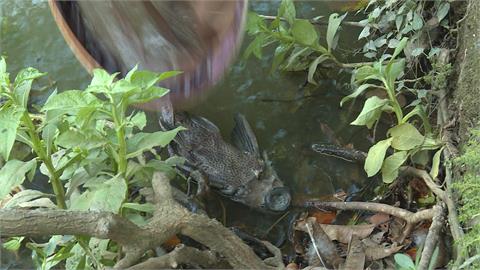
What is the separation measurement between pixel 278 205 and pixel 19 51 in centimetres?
175

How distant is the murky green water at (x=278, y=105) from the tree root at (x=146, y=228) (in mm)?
505

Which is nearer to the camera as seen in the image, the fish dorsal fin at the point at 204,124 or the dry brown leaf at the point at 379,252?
the dry brown leaf at the point at 379,252

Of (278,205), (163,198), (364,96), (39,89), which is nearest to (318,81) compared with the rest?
(364,96)

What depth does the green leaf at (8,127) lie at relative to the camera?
194 centimetres

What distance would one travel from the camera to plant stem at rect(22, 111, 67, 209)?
2.10 m

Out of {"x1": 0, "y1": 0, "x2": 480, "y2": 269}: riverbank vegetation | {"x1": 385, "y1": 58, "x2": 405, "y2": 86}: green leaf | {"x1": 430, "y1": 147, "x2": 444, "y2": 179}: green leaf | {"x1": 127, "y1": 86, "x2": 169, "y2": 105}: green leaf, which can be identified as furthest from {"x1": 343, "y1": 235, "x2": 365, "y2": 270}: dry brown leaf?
{"x1": 127, "y1": 86, "x2": 169, "y2": 105}: green leaf

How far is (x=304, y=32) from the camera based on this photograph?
2.80 metres

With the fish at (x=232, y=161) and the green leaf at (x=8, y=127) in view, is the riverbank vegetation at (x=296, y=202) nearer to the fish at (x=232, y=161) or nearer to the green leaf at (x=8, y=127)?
the green leaf at (x=8, y=127)

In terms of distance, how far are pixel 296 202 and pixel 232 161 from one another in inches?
14.5

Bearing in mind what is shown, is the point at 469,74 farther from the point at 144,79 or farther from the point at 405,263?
the point at 144,79

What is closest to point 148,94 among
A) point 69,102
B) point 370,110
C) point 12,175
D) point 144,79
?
point 144,79

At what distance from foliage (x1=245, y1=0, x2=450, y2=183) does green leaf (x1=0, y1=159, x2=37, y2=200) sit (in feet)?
3.92

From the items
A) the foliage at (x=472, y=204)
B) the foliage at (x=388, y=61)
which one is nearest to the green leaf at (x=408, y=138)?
the foliage at (x=388, y=61)

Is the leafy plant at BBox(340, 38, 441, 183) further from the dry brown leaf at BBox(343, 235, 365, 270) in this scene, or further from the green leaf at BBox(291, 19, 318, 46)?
the green leaf at BBox(291, 19, 318, 46)
